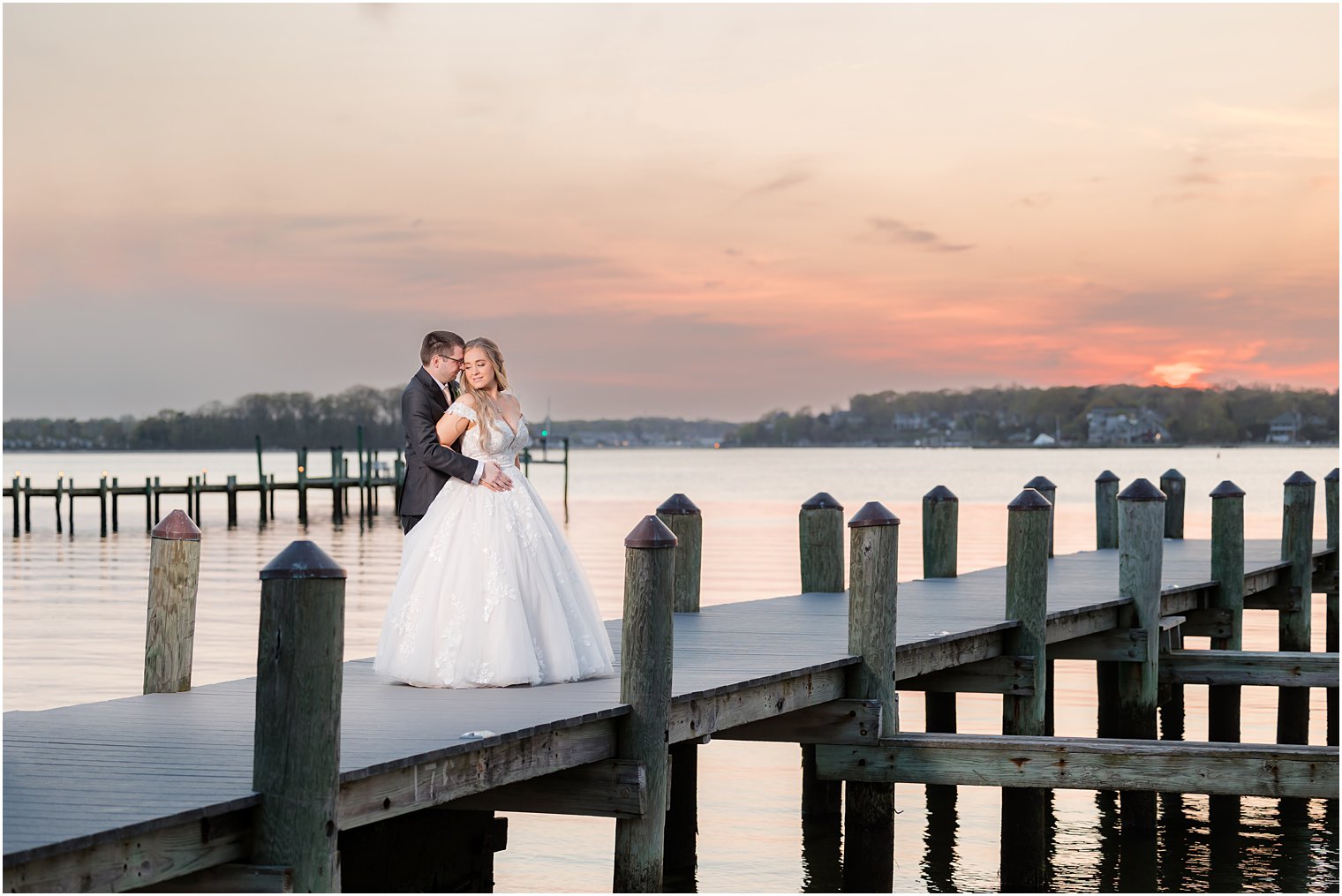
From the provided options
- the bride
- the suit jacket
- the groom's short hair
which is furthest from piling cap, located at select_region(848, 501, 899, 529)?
the groom's short hair

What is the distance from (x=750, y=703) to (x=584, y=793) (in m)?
1.41

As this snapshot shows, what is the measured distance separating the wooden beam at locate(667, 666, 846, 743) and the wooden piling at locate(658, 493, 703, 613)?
2267 mm

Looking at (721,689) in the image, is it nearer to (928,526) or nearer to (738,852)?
(738,852)

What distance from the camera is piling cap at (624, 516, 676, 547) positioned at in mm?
7141

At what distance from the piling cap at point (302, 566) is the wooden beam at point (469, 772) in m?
0.83

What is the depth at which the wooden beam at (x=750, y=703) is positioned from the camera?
7641mm

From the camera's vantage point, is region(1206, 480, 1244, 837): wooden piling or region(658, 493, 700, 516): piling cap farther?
region(1206, 480, 1244, 837): wooden piling

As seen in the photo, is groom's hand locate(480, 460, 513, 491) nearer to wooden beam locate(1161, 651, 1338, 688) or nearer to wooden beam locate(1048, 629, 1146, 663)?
wooden beam locate(1048, 629, 1146, 663)

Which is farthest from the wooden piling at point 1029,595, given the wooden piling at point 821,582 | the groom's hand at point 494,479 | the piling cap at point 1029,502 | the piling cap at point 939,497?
the groom's hand at point 494,479

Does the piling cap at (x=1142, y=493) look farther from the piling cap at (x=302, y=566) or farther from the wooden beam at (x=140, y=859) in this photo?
the wooden beam at (x=140, y=859)

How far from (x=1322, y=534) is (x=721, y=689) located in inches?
1744

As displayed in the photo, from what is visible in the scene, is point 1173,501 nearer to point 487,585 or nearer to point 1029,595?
point 1029,595

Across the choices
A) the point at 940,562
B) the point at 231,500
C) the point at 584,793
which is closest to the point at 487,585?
the point at 584,793

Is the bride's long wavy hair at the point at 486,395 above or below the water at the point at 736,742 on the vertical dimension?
above
